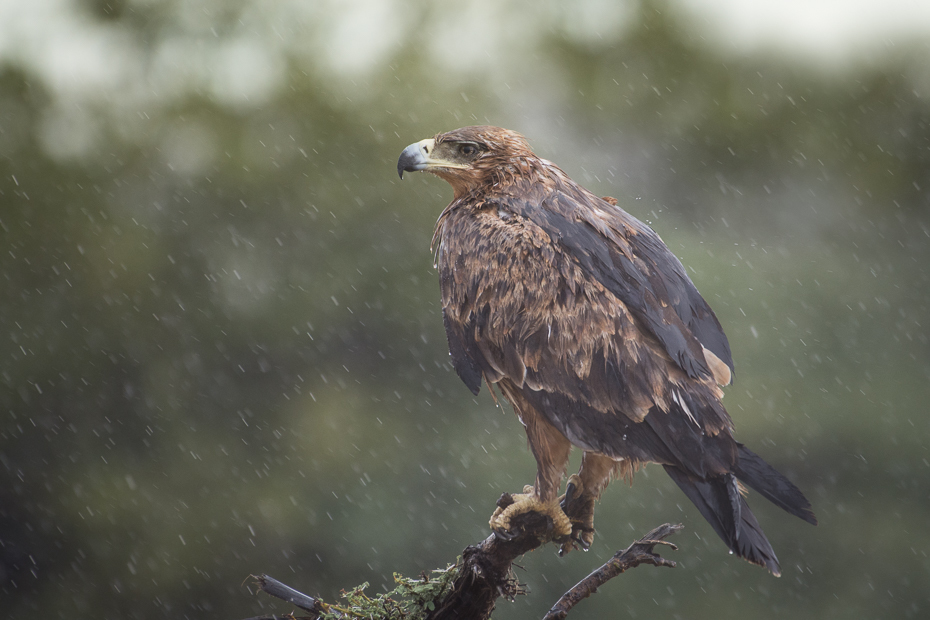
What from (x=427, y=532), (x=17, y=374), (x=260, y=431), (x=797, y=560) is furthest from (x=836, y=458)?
(x=17, y=374)

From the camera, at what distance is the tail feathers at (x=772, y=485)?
221 centimetres

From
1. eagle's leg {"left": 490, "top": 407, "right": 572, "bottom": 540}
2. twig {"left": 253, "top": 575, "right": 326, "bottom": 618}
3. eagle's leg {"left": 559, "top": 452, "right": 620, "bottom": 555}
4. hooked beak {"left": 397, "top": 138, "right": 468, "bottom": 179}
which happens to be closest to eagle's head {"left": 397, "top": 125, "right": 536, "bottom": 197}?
hooked beak {"left": 397, "top": 138, "right": 468, "bottom": 179}

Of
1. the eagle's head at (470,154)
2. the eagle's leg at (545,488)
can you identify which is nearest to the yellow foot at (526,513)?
the eagle's leg at (545,488)

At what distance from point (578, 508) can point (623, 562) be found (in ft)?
1.17

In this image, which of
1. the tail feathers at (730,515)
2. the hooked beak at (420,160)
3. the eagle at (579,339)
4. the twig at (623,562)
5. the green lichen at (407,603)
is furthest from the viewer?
the hooked beak at (420,160)

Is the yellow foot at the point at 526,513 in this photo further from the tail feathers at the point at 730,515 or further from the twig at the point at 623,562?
the tail feathers at the point at 730,515

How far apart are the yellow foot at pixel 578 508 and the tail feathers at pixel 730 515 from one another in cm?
61

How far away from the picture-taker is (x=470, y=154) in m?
3.07

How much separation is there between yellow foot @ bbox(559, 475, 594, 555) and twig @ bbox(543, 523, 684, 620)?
23 centimetres

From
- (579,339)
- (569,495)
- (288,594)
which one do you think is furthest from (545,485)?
(288,594)

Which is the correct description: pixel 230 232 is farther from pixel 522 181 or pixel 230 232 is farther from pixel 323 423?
pixel 522 181

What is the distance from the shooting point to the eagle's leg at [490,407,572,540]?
2.71m

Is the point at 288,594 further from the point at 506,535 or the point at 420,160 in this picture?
the point at 420,160

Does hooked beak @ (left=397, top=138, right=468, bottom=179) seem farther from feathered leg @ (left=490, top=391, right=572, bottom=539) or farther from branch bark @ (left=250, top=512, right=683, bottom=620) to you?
branch bark @ (left=250, top=512, right=683, bottom=620)
